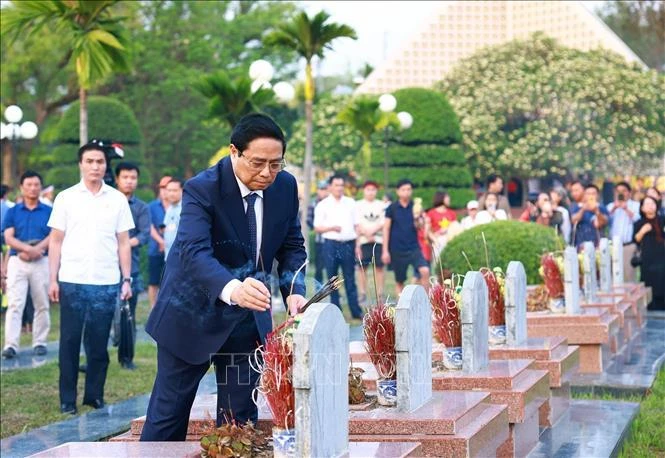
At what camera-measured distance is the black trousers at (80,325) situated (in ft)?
30.3

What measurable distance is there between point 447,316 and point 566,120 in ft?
121

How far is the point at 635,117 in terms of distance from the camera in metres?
43.8

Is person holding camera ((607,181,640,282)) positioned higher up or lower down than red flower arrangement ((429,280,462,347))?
higher up

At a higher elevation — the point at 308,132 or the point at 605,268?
the point at 308,132

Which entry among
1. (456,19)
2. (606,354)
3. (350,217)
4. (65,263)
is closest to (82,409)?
(65,263)

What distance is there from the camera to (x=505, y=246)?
45.9 ft

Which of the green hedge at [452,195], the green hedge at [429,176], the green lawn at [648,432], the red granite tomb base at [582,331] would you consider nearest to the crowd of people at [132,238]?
the red granite tomb base at [582,331]

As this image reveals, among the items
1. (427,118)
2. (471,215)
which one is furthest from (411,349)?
(427,118)

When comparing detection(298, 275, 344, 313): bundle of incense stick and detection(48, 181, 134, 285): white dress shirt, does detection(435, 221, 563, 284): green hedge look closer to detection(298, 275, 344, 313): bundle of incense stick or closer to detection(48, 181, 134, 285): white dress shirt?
detection(48, 181, 134, 285): white dress shirt

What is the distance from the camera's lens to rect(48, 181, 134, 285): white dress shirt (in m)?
9.26

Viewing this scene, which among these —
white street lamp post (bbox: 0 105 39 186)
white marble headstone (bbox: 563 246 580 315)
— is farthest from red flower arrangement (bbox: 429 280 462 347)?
white street lamp post (bbox: 0 105 39 186)

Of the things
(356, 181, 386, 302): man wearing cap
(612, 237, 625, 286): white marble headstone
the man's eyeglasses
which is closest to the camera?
the man's eyeglasses

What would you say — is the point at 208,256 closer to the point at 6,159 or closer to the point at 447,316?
the point at 447,316

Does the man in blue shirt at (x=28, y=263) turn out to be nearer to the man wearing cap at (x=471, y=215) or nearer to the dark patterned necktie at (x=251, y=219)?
the man wearing cap at (x=471, y=215)
